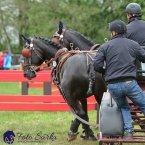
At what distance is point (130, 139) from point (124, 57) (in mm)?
1066

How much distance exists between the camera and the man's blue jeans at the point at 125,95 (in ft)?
19.8

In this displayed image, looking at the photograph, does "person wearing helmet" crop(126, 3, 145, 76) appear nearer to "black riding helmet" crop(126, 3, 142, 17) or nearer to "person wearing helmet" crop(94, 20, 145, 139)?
"black riding helmet" crop(126, 3, 142, 17)

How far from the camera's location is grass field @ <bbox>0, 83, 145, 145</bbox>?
8484 millimetres

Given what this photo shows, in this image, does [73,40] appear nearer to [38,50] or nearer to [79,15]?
[38,50]

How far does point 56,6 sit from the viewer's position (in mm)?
31484

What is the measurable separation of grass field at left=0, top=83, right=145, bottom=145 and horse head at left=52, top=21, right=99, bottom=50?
1737 millimetres

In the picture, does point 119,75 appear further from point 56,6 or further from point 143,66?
point 56,6

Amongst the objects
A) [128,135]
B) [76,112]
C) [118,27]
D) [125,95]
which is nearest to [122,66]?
[125,95]

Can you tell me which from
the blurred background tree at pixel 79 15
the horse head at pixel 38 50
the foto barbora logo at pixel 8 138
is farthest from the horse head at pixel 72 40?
the blurred background tree at pixel 79 15

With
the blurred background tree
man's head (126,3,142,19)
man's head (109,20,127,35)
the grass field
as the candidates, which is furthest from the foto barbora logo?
the blurred background tree

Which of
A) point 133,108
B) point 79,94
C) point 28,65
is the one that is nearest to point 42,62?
point 28,65

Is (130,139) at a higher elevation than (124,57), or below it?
below

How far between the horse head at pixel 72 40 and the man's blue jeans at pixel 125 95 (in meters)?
2.73

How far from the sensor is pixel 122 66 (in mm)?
6016
